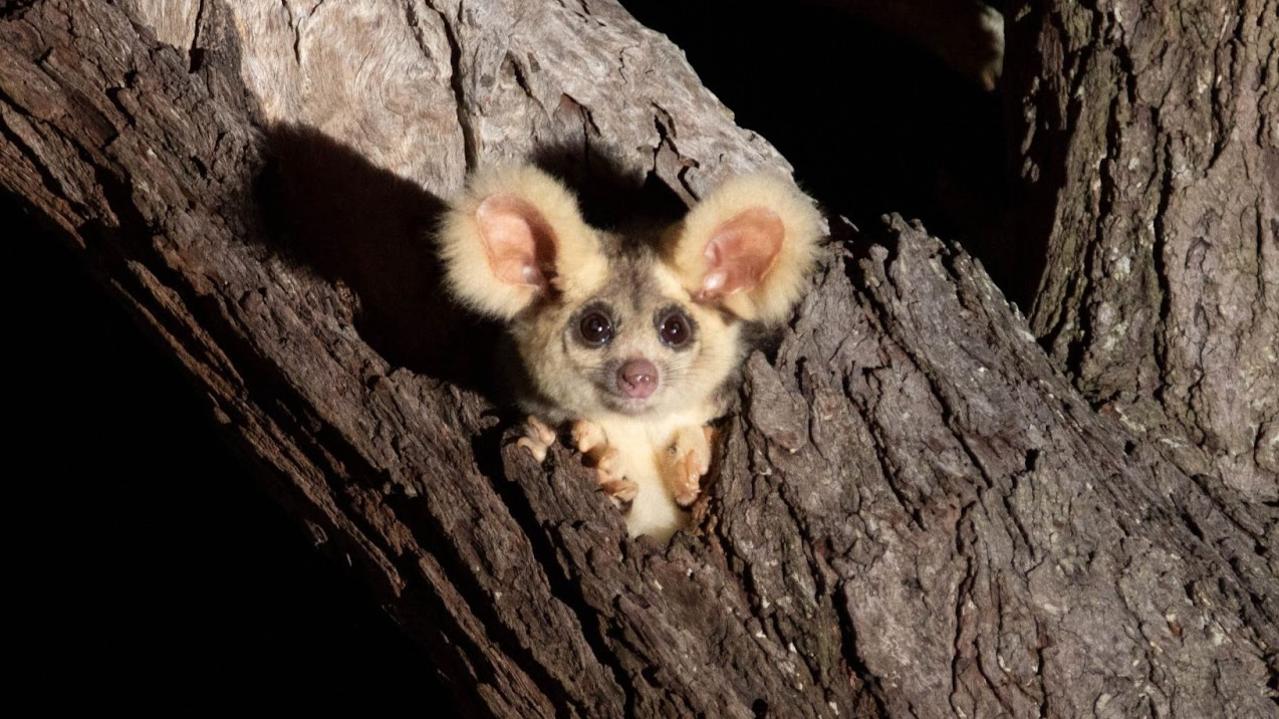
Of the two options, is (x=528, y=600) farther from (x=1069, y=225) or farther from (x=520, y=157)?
(x=1069, y=225)

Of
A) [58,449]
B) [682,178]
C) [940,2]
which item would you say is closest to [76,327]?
[58,449]

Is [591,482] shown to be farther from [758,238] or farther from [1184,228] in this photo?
[1184,228]

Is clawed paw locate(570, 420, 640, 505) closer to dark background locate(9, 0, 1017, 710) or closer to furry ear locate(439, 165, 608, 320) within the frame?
furry ear locate(439, 165, 608, 320)

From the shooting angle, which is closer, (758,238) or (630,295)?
(758,238)

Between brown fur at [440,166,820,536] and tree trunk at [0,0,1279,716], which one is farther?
brown fur at [440,166,820,536]

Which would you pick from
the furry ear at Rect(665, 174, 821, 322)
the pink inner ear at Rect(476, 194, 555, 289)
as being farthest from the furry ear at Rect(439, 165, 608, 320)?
the furry ear at Rect(665, 174, 821, 322)

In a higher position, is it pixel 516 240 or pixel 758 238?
pixel 758 238

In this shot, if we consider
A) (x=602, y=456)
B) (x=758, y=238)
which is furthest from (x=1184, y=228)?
(x=602, y=456)
